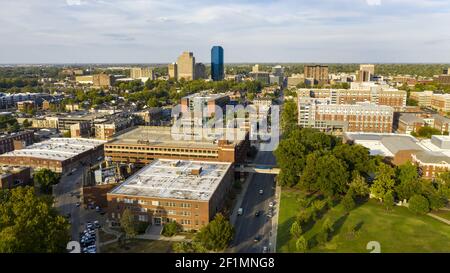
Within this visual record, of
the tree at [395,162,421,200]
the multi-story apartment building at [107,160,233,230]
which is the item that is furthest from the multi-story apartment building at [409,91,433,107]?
the multi-story apartment building at [107,160,233,230]

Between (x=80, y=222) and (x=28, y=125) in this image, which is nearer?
(x=80, y=222)

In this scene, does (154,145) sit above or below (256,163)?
above

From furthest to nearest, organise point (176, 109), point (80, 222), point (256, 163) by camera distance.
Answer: point (176, 109) < point (256, 163) < point (80, 222)

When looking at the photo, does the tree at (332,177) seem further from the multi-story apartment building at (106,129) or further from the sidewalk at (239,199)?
the multi-story apartment building at (106,129)

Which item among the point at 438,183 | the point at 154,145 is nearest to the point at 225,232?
the point at 154,145

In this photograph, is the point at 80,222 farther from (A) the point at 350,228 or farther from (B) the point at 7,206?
(A) the point at 350,228

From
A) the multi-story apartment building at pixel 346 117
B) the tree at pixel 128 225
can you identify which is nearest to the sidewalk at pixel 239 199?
the tree at pixel 128 225
